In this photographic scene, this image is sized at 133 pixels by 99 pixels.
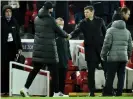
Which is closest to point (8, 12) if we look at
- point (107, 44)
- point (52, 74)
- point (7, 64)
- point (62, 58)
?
point (7, 64)

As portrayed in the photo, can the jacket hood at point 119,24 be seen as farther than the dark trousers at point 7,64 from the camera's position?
No

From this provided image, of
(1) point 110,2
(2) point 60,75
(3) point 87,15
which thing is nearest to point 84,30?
(3) point 87,15

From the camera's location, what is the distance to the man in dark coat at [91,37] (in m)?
14.9

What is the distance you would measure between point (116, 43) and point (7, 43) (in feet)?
9.92

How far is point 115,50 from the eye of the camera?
14.6 meters

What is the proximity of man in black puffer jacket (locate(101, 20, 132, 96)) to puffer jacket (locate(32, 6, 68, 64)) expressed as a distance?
0.93 m

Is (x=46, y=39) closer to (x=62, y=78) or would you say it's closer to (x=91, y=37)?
(x=91, y=37)

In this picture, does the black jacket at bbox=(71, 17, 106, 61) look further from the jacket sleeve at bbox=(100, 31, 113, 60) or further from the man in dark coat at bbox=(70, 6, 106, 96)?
the jacket sleeve at bbox=(100, 31, 113, 60)

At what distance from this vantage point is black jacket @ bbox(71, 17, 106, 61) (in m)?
15.0

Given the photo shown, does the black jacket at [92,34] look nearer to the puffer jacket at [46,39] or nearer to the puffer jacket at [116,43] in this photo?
the puffer jacket at [116,43]

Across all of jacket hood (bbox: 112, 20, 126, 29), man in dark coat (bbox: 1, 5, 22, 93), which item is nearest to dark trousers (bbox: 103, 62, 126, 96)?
jacket hood (bbox: 112, 20, 126, 29)

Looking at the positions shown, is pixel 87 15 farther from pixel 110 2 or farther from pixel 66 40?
pixel 110 2

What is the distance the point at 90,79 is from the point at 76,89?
207 centimetres

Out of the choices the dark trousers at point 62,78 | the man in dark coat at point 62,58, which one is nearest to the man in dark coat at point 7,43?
the man in dark coat at point 62,58
